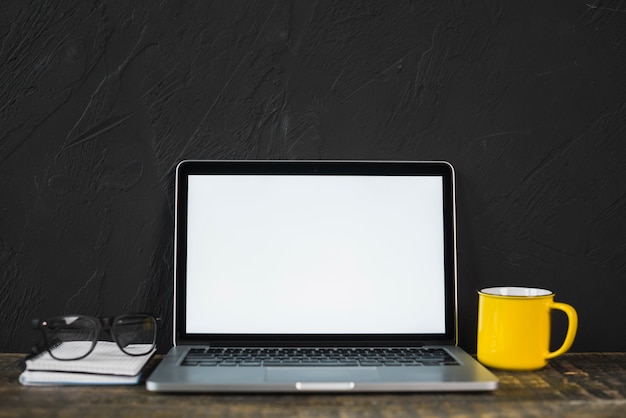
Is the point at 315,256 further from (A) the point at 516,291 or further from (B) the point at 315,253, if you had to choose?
(A) the point at 516,291

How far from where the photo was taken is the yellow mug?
0.99m

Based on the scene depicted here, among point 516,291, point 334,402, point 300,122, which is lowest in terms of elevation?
point 334,402

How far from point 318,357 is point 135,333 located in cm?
30

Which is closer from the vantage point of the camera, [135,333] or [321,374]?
[321,374]

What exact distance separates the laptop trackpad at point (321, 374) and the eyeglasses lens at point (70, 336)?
296 mm

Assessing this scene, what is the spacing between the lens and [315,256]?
3.63 feet

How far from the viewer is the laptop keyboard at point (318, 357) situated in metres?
0.98

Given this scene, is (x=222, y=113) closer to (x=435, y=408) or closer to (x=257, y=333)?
(x=257, y=333)

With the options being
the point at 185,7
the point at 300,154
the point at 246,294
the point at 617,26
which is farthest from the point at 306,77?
the point at 617,26

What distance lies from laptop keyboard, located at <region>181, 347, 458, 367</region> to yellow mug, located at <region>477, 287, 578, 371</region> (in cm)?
8

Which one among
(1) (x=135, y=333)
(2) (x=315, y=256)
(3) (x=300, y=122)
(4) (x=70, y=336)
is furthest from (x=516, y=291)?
(4) (x=70, y=336)

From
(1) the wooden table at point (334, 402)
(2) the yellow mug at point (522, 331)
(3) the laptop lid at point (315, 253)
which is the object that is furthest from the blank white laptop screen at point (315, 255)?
(1) the wooden table at point (334, 402)

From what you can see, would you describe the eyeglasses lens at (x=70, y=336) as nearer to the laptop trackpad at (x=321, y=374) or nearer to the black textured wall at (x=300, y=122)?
the black textured wall at (x=300, y=122)

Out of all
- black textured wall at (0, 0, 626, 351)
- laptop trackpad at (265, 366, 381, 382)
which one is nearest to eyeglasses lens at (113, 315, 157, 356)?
black textured wall at (0, 0, 626, 351)
